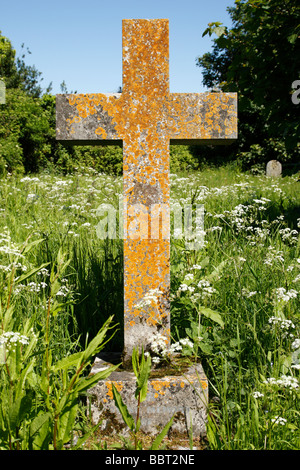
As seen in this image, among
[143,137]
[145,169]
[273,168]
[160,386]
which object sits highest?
[273,168]

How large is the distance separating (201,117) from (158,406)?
1.57m

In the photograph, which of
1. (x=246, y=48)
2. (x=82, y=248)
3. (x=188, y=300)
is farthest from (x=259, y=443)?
(x=246, y=48)

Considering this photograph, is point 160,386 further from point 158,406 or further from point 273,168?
point 273,168

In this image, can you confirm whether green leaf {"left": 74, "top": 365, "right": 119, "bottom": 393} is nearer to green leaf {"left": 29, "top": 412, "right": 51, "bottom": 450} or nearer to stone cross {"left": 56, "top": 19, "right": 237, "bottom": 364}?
green leaf {"left": 29, "top": 412, "right": 51, "bottom": 450}

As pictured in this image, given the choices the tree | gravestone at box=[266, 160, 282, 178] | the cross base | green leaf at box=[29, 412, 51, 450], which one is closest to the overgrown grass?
the cross base

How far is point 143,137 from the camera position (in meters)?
2.30

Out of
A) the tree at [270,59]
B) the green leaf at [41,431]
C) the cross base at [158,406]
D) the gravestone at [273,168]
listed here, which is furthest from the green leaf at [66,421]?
the gravestone at [273,168]

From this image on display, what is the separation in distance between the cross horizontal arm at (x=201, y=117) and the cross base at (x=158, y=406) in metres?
1.28

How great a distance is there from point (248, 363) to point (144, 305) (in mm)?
647

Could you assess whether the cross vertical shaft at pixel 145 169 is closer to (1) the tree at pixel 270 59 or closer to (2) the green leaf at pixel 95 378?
(2) the green leaf at pixel 95 378

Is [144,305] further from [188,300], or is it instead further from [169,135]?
[169,135]

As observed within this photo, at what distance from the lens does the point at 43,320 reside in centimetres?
260

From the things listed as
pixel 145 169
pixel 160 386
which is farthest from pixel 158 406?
pixel 145 169

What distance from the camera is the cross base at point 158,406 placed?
221 cm
